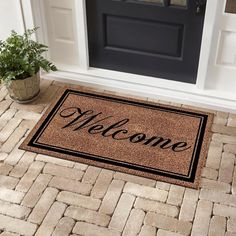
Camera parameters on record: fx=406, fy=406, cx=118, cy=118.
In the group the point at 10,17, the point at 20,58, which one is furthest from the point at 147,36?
the point at 10,17

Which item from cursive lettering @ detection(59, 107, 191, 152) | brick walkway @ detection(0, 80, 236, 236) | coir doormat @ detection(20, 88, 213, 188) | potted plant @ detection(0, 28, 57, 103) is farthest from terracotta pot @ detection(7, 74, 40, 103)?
brick walkway @ detection(0, 80, 236, 236)

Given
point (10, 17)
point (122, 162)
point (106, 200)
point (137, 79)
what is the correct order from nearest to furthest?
point (106, 200)
point (122, 162)
point (10, 17)
point (137, 79)

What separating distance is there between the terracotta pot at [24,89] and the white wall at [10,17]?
480 mm

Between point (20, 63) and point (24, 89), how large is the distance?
221mm

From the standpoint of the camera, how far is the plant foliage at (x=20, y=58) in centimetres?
309

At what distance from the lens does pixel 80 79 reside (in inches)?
138

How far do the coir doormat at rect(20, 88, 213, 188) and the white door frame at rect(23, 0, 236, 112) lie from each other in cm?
12

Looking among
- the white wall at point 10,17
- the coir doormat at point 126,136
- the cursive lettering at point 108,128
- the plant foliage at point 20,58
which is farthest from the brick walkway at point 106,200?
the white wall at point 10,17

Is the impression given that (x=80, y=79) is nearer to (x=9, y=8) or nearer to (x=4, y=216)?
(x=9, y=8)

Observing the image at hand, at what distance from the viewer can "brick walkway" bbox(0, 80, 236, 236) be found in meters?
2.44

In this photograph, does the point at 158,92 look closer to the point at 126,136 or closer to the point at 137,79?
the point at 137,79

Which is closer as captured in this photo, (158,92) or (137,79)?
(158,92)

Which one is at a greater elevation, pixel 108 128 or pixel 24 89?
pixel 24 89

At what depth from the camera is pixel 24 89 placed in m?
3.21
